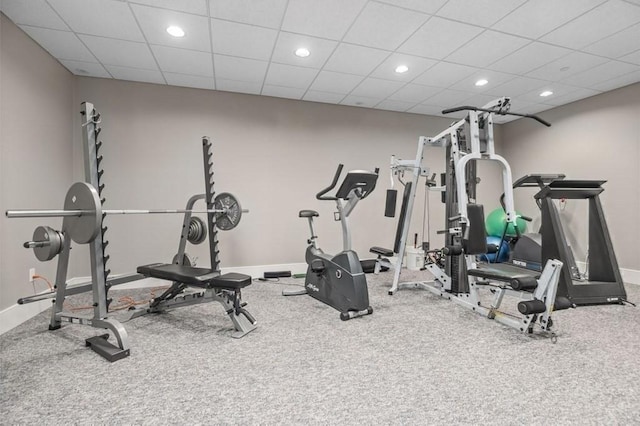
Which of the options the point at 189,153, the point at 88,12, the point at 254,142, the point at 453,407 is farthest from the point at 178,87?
the point at 453,407

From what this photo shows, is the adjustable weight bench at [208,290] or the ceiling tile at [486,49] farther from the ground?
the ceiling tile at [486,49]

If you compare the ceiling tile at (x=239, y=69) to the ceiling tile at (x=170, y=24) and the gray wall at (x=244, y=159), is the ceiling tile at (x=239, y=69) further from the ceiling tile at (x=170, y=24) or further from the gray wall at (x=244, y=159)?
the gray wall at (x=244, y=159)

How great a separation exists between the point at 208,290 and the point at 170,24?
2.46 m

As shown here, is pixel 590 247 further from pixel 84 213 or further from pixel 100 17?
pixel 100 17

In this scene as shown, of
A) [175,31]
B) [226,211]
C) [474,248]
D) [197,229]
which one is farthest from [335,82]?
[474,248]

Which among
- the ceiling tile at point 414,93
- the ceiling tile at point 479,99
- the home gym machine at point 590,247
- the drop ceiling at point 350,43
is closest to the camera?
the drop ceiling at point 350,43

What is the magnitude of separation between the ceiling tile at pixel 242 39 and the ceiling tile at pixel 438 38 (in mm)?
1393

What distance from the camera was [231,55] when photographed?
10.9 feet

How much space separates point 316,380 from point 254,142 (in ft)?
11.8

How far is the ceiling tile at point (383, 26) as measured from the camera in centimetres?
258

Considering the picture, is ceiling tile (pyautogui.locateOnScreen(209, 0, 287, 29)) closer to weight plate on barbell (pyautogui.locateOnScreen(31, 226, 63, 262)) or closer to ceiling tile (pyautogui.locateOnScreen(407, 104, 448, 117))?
weight plate on barbell (pyautogui.locateOnScreen(31, 226, 63, 262))

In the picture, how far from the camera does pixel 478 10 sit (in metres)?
2.57

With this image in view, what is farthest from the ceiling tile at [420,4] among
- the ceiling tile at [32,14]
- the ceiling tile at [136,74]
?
the ceiling tile at [136,74]

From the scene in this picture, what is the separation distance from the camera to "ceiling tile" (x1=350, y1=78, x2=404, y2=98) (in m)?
4.07
